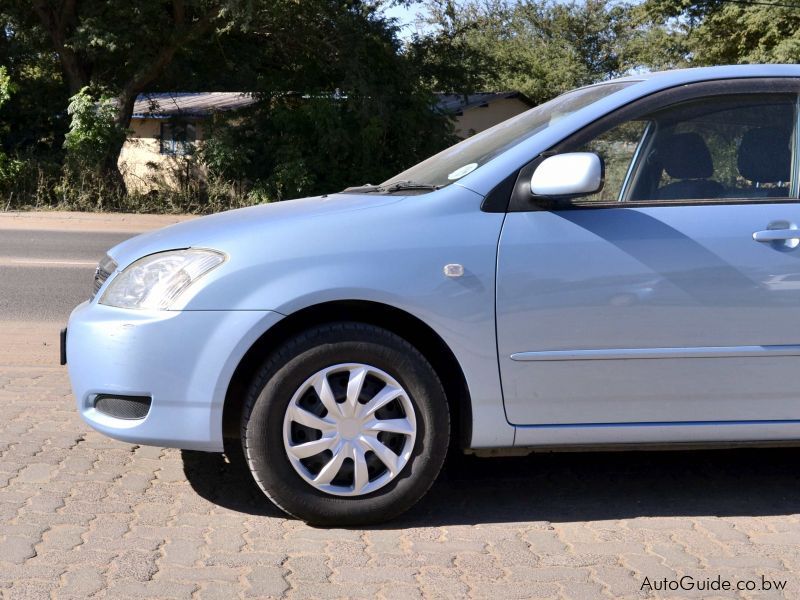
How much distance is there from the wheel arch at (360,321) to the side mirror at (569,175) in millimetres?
695

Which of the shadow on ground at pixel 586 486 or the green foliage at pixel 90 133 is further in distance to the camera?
the green foliage at pixel 90 133

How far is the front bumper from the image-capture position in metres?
3.75

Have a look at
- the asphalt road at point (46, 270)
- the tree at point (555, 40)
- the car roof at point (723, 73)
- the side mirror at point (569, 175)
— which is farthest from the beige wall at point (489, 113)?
the side mirror at point (569, 175)

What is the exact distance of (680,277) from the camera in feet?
12.6

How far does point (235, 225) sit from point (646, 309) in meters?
1.63

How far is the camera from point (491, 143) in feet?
14.4

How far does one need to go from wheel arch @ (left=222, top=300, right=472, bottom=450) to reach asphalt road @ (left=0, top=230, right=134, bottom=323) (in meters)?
5.39

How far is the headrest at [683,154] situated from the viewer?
13.5 ft

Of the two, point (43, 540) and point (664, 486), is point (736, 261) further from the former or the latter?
point (43, 540)

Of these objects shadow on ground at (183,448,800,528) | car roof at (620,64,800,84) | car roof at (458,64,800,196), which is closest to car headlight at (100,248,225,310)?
shadow on ground at (183,448,800,528)

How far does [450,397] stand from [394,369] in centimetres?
34

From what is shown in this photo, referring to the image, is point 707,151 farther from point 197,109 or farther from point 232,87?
point 197,109

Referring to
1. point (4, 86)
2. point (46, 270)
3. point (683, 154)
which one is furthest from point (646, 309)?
point (4, 86)

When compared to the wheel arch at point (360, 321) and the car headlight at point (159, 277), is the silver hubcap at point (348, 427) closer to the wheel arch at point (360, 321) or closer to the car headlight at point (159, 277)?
the wheel arch at point (360, 321)
